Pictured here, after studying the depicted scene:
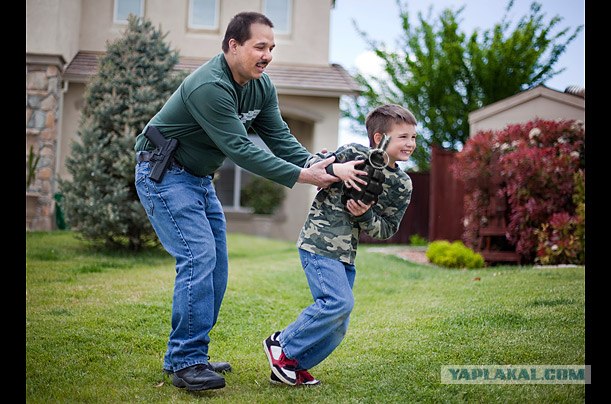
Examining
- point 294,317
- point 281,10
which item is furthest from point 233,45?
point 281,10

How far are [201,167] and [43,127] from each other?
8277 mm

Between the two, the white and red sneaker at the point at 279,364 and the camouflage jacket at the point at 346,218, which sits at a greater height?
the camouflage jacket at the point at 346,218

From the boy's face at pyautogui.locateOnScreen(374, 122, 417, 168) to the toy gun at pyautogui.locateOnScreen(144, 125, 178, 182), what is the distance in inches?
41.8

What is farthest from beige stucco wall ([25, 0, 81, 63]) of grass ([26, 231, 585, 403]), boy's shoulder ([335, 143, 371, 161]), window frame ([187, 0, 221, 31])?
boy's shoulder ([335, 143, 371, 161])

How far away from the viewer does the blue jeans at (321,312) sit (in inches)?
132

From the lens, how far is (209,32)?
42.1ft

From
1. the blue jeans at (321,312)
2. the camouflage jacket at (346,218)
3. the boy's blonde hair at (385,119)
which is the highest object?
the boy's blonde hair at (385,119)

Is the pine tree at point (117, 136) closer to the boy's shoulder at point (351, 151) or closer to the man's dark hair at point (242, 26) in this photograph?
the man's dark hair at point (242, 26)

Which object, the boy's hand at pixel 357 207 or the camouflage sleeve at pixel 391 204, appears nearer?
the boy's hand at pixel 357 207

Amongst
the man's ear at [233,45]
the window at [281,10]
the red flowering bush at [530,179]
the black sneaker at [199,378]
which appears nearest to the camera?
the black sneaker at [199,378]

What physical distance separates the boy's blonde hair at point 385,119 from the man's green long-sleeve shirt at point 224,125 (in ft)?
1.27

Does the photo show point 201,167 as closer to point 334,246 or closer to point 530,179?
point 334,246

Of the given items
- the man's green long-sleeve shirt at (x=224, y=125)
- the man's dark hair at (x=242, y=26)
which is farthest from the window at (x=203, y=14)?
the man's dark hair at (x=242, y=26)
